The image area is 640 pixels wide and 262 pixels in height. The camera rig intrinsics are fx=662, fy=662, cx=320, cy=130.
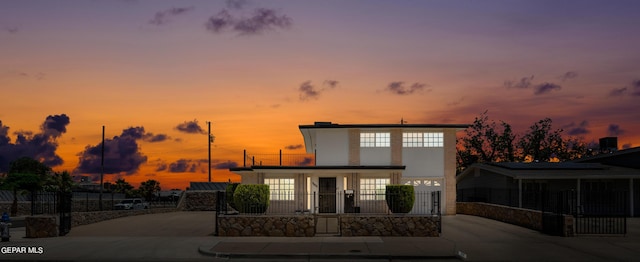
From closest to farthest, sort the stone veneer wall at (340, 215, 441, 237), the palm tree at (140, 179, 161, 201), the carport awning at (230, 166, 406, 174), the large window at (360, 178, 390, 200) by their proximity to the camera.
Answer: the stone veneer wall at (340, 215, 441, 237), the carport awning at (230, 166, 406, 174), the large window at (360, 178, 390, 200), the palm tree at (140, 179, 161, 201)

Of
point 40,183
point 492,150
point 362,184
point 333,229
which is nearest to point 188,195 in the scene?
point 40,183

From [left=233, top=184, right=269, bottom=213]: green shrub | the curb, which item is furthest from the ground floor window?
the curb

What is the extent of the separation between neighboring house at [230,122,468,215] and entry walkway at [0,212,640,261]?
9.45 meters

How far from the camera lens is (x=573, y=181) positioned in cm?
4441

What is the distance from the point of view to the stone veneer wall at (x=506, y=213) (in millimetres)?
32500

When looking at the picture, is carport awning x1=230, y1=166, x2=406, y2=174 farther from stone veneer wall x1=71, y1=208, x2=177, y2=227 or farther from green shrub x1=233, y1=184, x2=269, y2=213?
stone veneer wall x1=71, y1=208, x2=177, y2=227

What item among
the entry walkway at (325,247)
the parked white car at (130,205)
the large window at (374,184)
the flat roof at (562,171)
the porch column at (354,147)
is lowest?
the parked white car at (130,205)

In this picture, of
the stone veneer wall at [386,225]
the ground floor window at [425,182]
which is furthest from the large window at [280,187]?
the stone veneer wall at [386,225]

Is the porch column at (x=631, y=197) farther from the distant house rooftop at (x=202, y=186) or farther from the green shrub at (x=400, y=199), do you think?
the distant house rooftop at (x=202, y=186)

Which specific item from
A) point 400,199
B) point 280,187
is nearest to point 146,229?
point 280,187

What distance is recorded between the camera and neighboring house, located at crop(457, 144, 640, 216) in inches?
1619

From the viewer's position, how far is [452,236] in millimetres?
28484

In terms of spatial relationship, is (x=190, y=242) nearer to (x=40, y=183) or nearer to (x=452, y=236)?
(x=452, y=236)

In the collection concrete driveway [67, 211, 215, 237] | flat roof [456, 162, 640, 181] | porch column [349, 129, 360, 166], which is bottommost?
concrete driveway [67, 211, 215, 237]
